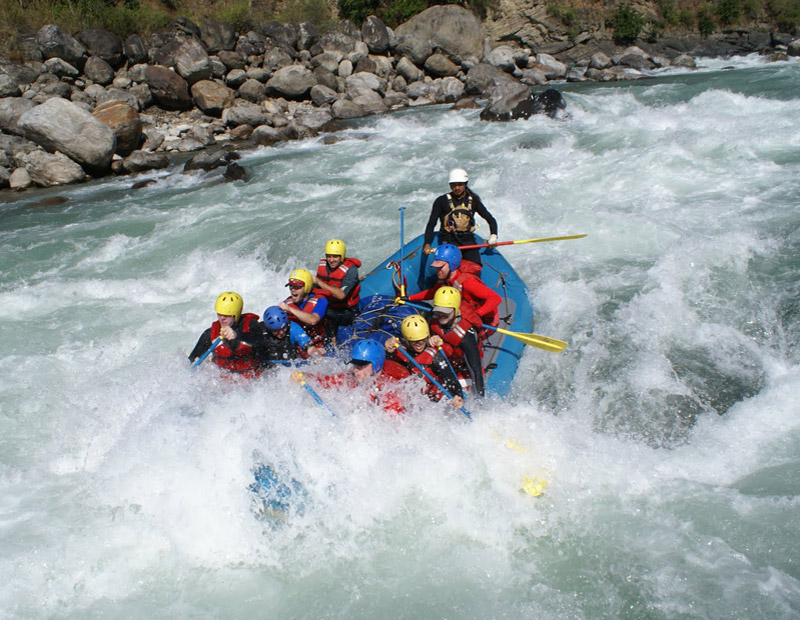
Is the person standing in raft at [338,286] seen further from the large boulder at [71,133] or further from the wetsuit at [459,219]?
the large boulder at [71,133]

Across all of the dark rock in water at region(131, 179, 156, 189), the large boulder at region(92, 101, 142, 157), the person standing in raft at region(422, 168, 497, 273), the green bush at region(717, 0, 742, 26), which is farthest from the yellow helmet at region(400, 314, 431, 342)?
the green bush at region(717, 0, 742, 26)

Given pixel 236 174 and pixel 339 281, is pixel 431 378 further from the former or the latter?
pixel 236 174

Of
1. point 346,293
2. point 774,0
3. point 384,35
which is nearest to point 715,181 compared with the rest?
point 346,293

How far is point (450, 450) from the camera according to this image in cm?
403

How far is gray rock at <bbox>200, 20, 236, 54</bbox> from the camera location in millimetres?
17625

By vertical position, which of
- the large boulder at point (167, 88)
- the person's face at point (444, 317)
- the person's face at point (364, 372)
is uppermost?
the large boulder at point (167, 88)

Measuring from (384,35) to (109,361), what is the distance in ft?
52.7

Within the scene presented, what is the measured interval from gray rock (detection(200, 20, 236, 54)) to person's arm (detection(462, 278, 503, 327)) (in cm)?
1571

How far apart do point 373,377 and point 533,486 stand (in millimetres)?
1231

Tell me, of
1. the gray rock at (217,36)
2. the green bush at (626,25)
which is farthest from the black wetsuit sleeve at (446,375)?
the green bush at (626,25)

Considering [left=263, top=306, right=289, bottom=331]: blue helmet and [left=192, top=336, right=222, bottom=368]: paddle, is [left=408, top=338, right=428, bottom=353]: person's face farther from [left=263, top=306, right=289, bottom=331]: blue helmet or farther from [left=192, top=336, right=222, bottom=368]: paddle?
[left=192, top=336, right=222, bottom=368]: paddle

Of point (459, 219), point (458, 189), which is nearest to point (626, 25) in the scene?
point (458, 189)

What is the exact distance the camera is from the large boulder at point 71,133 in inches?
451

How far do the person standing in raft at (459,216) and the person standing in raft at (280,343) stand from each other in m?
1.70
